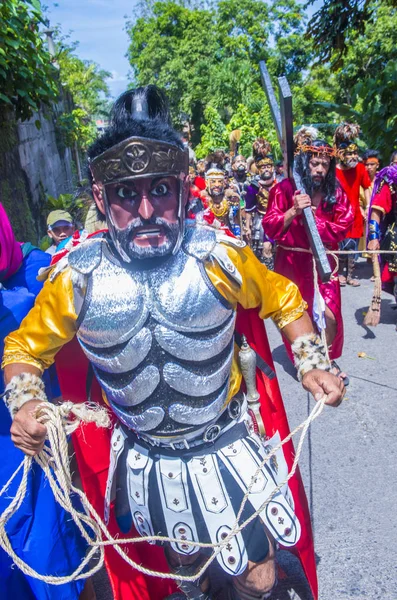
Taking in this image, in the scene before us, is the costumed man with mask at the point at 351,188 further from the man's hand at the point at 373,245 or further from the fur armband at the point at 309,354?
the fur armband at the point at 309,354

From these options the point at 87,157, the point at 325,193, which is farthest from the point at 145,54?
the point at 87,157

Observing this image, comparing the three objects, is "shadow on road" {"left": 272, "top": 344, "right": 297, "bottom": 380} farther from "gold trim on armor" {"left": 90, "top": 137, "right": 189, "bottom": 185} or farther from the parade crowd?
"gold trim on armor" {"left": 90, "top": 137, "right": 189, "bottom": 185}

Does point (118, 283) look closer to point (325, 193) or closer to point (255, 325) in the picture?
point (255, 325)

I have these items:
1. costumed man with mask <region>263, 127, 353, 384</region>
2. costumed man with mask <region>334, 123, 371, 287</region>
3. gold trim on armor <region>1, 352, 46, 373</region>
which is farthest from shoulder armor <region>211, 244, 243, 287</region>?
costumed man with mask <region>334, 123, 371, 287</region>

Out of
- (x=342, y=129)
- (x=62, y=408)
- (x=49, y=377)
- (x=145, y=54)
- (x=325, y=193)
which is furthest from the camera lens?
(x=145, y=54)

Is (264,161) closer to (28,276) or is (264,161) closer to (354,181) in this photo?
(354,181)

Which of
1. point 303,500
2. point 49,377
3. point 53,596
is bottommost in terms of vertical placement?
point 53,596

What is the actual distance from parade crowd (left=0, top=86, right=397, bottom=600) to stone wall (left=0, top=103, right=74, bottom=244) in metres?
3.69

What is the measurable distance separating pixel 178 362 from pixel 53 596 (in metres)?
1.09

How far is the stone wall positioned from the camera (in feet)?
18.0

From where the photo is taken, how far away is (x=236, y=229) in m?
7.40

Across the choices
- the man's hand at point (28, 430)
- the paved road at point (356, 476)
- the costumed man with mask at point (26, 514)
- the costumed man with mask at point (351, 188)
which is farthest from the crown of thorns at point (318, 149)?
the man's hand at point (28, 430)

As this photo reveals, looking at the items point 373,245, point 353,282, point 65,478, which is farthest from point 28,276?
point 353,282

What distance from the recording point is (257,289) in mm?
1816
